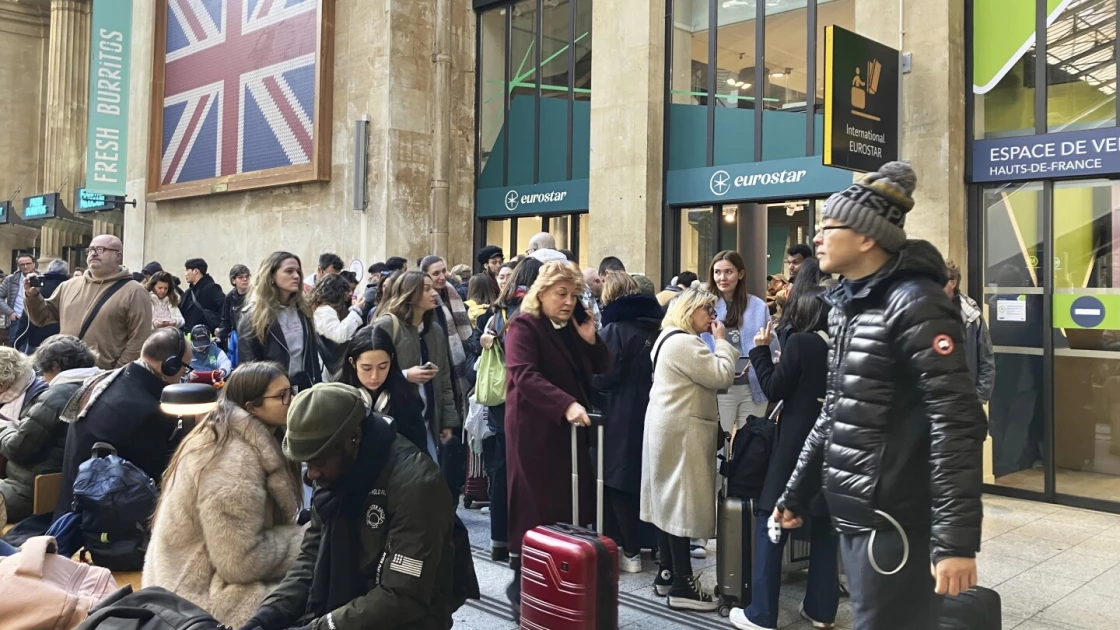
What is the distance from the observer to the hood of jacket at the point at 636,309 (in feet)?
18.8

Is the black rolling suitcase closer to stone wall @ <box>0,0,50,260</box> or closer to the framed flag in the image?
the framed flag

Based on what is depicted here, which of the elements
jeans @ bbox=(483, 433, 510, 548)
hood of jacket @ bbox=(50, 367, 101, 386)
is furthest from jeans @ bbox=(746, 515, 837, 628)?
hood of jacket @ bbox=(50, 367, 101, 386)

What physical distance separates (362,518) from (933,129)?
7604 millimetres

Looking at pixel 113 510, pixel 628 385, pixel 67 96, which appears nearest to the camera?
pixel 113 510

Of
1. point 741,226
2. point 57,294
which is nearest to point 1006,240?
point 741,226

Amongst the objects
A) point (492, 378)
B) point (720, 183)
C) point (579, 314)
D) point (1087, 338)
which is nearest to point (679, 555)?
point (579, 314)

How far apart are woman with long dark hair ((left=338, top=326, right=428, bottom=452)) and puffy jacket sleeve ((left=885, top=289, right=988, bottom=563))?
8.07ft

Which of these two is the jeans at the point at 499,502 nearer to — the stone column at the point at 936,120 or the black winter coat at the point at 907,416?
the black winter coat at the point at 907,416

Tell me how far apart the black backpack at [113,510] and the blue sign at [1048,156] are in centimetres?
786

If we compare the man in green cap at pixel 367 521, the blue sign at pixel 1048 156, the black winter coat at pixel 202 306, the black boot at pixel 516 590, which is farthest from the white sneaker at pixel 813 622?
the black winter coat at pixel 202 306

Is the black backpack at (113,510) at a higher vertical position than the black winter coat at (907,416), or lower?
lower

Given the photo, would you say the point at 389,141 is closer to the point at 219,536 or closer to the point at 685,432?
the point at 685,432

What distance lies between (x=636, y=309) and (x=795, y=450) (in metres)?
1.48

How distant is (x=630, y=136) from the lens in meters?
11.5
